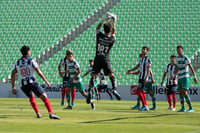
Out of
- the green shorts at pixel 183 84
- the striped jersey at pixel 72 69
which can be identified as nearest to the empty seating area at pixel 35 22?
the striped jersey at pixel 72 69

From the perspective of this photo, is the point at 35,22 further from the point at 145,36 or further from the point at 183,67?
the point at 183,67

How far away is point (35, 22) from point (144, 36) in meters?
9.38

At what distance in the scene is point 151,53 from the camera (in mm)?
31766

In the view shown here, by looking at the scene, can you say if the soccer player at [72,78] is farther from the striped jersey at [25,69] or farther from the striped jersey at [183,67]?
the striped jersey at [25,69]

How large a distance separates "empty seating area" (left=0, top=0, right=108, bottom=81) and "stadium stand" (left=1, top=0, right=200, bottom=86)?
1.58 ft

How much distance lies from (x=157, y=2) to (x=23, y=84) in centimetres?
2578

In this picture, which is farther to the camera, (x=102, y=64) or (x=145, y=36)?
(x=145, y=36)

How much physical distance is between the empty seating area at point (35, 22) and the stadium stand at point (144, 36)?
482 millimetres

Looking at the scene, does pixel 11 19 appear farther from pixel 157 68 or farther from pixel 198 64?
pixel 198 64

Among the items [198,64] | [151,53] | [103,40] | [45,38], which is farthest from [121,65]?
[103,40]

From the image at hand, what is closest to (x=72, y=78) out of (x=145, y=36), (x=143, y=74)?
(x=143, y=74)

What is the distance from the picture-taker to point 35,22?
122 feet

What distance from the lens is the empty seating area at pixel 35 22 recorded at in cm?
3484

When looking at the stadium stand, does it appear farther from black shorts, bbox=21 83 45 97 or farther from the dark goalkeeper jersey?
black shorts, bbox=21 83 45 97
